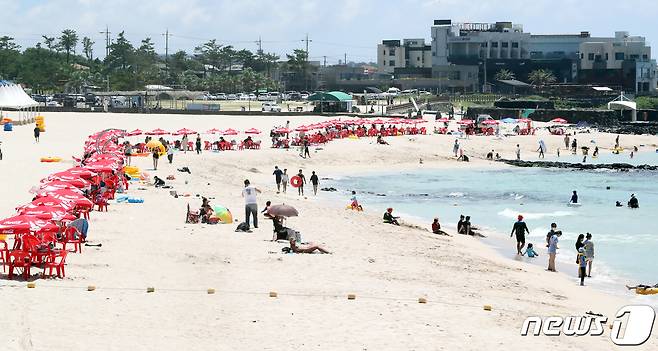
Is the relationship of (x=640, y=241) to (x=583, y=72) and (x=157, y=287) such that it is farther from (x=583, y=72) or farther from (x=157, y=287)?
(x=583, y=72)

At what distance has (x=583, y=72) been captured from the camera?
429 feet

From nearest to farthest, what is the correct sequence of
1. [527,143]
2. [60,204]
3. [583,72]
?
[60,204] < [527,143] < [583,72]

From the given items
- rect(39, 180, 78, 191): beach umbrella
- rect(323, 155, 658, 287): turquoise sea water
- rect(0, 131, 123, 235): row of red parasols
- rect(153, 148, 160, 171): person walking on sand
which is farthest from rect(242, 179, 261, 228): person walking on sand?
rect(153, 148, 160, 171): person walking on sand

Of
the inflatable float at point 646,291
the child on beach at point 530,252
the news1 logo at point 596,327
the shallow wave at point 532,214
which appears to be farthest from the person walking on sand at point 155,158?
the news1 logo at point 596,327

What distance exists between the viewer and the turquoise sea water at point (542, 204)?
90.4ft

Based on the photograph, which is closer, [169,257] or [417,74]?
[169,257]

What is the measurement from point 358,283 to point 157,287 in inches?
144

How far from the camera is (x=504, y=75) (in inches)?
5187

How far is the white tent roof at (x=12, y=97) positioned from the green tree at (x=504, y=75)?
223 feet

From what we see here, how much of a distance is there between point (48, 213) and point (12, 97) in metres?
64.5

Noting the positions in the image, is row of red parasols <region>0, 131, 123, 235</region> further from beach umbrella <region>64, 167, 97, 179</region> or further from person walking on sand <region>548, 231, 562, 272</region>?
person walking on sand <region>548, 231, 562, 272</region>

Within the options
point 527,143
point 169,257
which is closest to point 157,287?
point 169,257

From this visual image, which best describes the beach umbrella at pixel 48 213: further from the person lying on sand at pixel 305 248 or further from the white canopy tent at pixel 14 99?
the white canopy tent at pixel 14 99

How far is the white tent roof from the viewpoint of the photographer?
78812 millimetres
